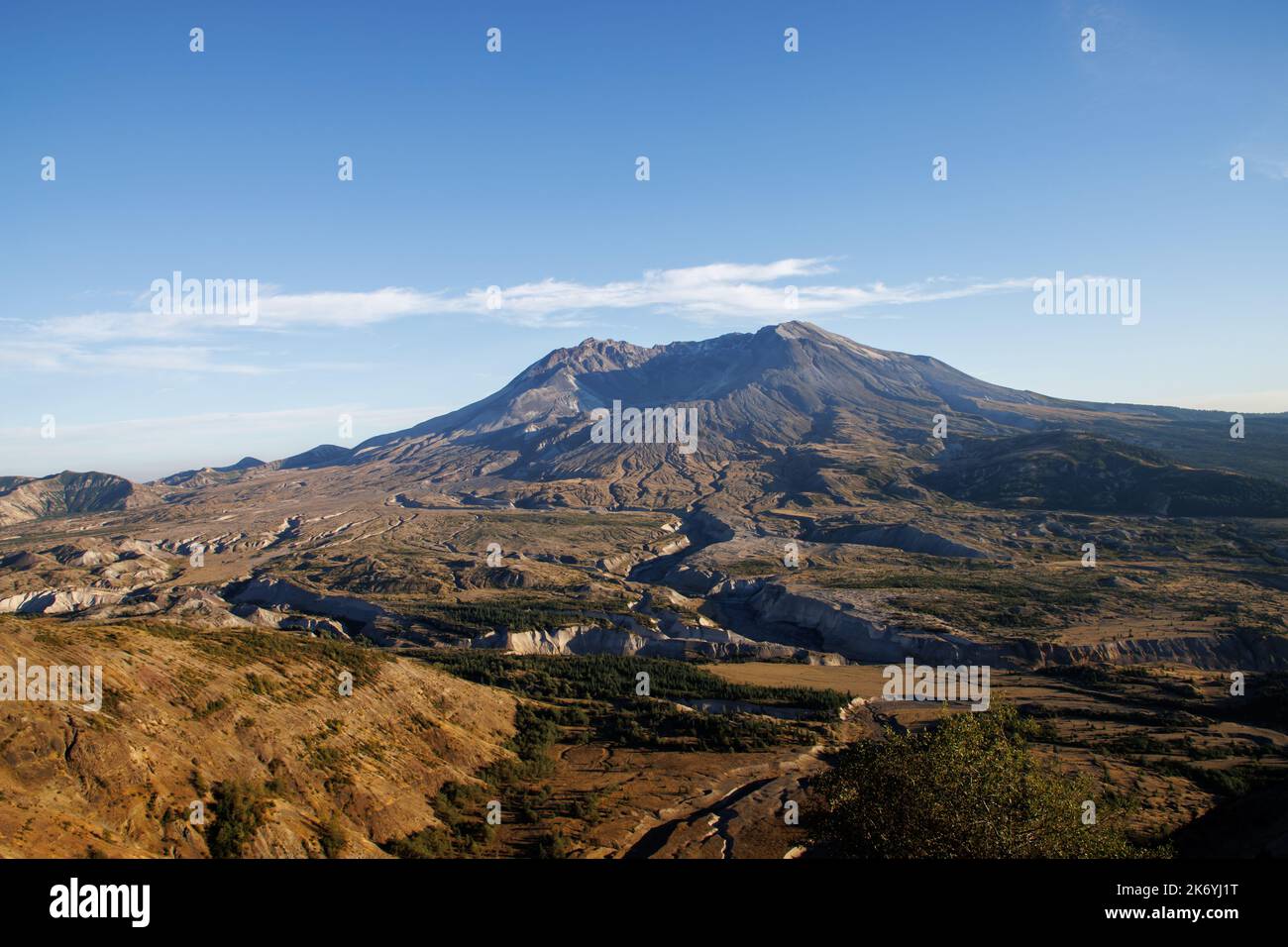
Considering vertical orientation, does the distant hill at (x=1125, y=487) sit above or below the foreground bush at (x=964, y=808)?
above

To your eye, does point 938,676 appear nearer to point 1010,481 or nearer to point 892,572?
point 892,572

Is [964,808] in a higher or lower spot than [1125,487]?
lower

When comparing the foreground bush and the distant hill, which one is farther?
the distant hill

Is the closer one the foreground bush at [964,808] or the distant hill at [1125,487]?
the foreground bush at [964,808]

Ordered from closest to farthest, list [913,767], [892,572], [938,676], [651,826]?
1. [913,767]
2. [651,826]
3. [938,676]
4. [892,572]

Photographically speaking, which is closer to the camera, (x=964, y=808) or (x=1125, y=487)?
(x=964, y=808)

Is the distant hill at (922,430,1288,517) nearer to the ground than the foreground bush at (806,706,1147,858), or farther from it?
farther from it
